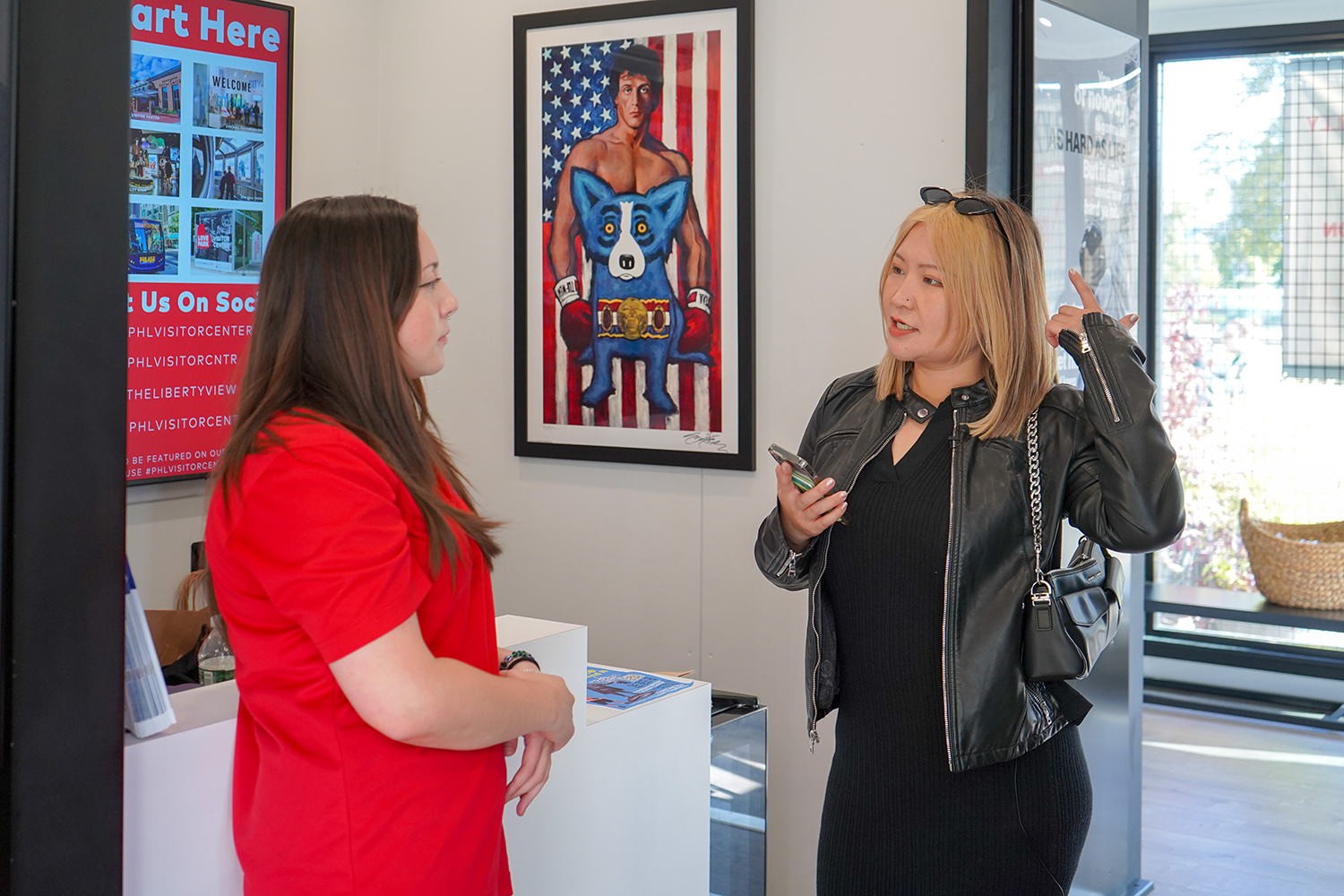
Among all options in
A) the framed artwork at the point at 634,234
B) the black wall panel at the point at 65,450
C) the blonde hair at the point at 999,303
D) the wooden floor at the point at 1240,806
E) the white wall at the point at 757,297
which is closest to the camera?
the black wall panel at the point at 65,450

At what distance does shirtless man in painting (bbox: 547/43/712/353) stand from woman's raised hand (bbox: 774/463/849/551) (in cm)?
139

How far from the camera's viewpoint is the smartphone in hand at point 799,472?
1.87 m

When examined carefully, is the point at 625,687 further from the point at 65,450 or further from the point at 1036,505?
the point at 65,450

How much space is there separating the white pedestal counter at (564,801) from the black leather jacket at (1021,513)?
42cm

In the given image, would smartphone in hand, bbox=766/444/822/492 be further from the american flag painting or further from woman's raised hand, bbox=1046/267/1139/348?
the american flag painting

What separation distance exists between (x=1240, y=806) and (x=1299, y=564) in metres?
1.14

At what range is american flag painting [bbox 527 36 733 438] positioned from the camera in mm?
3240

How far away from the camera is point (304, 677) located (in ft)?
4.08

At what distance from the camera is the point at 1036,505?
1824 millimetres

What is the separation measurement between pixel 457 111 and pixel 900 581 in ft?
8.15

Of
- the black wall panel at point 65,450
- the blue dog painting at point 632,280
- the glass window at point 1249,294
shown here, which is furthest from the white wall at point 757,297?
the glass window at point 1249,294

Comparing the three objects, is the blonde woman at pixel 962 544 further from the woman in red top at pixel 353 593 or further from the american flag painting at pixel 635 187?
the american flag painting at pixel 635 187

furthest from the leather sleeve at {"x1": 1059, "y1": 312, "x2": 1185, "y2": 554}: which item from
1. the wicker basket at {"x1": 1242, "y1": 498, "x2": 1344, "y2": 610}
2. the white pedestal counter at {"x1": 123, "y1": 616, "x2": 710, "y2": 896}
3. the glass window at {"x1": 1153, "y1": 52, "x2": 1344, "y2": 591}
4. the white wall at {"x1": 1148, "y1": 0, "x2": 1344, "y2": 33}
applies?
the glass window at {"x1": 1153, "y1": 52, "x2": 1344, "y2": 591}

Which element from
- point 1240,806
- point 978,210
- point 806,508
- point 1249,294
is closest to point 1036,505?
point 806,508
